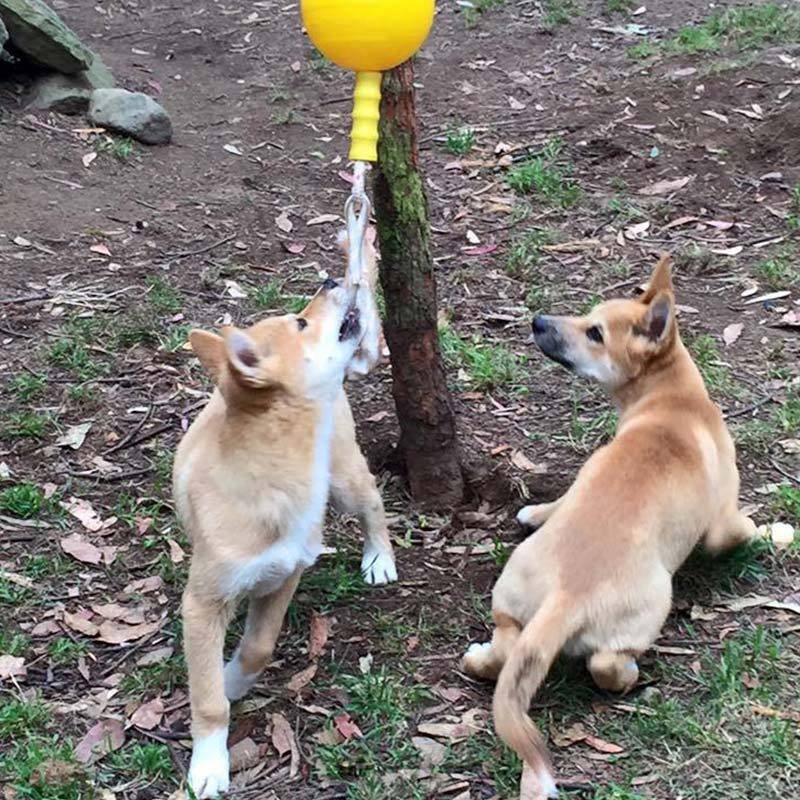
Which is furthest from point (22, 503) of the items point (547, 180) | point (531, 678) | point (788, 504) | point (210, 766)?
point (547, 180)

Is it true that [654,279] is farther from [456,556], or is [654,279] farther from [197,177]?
[197,177]

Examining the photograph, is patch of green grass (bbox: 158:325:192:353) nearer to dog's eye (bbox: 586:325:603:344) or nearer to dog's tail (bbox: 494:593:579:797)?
dog's eye (bbox: 586:325:603:344)

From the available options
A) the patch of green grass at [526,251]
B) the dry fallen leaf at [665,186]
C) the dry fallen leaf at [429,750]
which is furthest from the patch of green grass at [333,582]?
the dry fallen leaf at [665,186]

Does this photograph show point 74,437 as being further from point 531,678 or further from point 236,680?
point 531,678

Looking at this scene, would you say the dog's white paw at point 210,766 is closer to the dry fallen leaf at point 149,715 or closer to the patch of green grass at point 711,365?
the dry fallen leaf at point 149,715

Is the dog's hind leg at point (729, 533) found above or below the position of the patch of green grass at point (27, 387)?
above

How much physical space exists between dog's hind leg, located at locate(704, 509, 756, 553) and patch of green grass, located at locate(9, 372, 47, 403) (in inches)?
141

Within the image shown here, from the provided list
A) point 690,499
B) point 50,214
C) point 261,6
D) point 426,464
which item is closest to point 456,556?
point 426,464

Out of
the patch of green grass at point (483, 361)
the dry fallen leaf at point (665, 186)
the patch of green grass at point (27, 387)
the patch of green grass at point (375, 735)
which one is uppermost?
the dry fallen leaf at point (665, 186)

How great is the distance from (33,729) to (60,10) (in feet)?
35.2

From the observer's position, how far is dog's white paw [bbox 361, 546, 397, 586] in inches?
185

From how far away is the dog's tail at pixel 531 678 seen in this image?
3.39 m

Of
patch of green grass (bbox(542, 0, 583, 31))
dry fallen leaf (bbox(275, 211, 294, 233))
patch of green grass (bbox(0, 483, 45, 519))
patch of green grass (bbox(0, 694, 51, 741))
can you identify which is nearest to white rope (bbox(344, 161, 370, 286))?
patch of green grass (bbox(0, 694, 51, 741))

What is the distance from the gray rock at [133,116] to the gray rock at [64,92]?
16 centimetres
